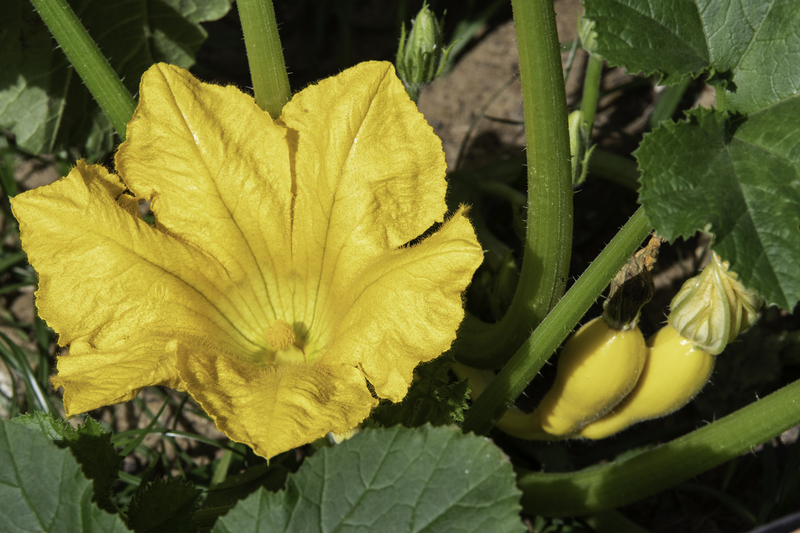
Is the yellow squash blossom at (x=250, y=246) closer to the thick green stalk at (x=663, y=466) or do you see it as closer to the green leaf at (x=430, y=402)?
the green leaf at (x=430, y=402)

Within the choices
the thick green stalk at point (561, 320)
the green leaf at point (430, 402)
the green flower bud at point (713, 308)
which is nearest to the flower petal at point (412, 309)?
the green leaf at point (430, 402)

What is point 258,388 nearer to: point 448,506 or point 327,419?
point 327,419

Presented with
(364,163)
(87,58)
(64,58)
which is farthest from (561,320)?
(64,58)

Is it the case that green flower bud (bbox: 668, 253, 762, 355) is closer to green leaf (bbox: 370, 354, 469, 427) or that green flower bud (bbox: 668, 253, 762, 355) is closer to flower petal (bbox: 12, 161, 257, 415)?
green leaf (bbox: 370, 354, 469, 427)

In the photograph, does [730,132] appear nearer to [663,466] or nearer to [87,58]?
[663,466]

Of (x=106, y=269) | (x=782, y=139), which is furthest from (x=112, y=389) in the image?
(x=782, y=139)

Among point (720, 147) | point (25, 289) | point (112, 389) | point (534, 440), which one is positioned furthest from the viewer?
point (25, 289)
